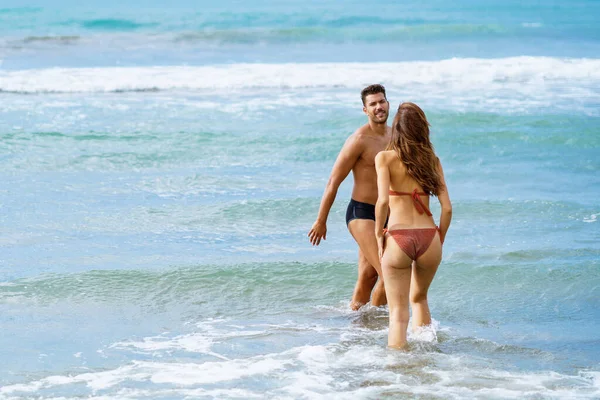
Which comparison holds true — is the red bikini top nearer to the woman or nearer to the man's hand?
the woman

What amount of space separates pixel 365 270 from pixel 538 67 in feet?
59.9

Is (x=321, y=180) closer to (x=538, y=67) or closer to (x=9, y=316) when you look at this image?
(x=9, y=316)

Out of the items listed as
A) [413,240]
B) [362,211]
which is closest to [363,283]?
[362,211]

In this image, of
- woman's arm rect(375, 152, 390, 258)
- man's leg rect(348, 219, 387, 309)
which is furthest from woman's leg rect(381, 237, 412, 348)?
man's leg rect(348, 219, 387, 309)

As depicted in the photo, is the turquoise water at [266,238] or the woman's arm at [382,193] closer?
the woman's arm at [382,193]

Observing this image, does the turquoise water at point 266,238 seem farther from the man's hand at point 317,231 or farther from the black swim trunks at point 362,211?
the black swim trunks at point 362,211

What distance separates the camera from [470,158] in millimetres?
13250

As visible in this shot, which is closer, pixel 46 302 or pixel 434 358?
pixel 434 358

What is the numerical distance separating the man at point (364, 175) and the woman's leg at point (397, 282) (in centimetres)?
71

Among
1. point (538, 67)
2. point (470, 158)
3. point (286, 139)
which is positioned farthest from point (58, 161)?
point (538, 67)

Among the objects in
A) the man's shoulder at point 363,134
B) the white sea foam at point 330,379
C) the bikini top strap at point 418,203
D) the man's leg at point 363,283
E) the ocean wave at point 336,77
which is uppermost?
the ocean wave at point 336,77

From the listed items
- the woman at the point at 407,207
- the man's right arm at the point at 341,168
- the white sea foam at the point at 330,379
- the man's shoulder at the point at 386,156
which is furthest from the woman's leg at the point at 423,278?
the man's right arm at the point at 341,168

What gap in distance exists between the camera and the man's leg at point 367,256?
629cm

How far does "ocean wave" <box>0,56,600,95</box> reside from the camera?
68.5ft
